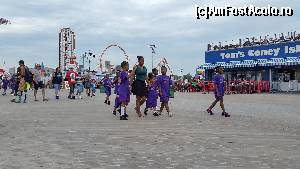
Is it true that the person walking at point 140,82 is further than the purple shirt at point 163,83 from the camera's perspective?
No

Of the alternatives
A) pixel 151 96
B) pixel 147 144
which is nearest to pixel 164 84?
pixel 151 96

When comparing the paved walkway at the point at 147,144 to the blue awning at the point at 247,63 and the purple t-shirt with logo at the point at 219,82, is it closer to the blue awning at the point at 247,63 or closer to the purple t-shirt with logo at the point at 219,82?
the purple t-shirt with logo at the point at 219,82

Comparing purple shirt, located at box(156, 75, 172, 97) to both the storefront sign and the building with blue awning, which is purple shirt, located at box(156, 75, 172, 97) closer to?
the building with blue awning

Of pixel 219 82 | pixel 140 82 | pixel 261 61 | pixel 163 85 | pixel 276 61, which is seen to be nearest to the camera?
pixel 140 82

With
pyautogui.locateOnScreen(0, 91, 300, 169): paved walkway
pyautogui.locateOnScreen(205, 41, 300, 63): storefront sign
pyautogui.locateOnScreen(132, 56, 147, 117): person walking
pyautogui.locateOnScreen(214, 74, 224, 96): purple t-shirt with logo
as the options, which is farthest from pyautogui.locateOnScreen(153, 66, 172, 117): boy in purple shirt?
pyautogui.locateOnScreen(205, 41, 300, 63): storefront sign

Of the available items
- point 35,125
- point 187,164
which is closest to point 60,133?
point 35,125

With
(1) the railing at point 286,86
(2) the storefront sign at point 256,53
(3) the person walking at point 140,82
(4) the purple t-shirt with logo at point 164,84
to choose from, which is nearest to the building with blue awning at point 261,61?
(2) the storefront sign at point 256,53

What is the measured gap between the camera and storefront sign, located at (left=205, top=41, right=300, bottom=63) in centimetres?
4216

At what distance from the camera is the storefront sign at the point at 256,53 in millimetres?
42156

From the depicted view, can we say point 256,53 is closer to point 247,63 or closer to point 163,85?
point 247,63

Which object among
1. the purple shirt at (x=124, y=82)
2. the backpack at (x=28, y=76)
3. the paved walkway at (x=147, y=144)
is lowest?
the paved walkway at (x=147, y=144)

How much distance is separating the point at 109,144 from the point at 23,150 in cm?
150

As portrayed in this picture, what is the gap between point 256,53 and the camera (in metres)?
46.2

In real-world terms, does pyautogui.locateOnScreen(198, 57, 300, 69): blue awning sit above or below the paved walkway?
above
